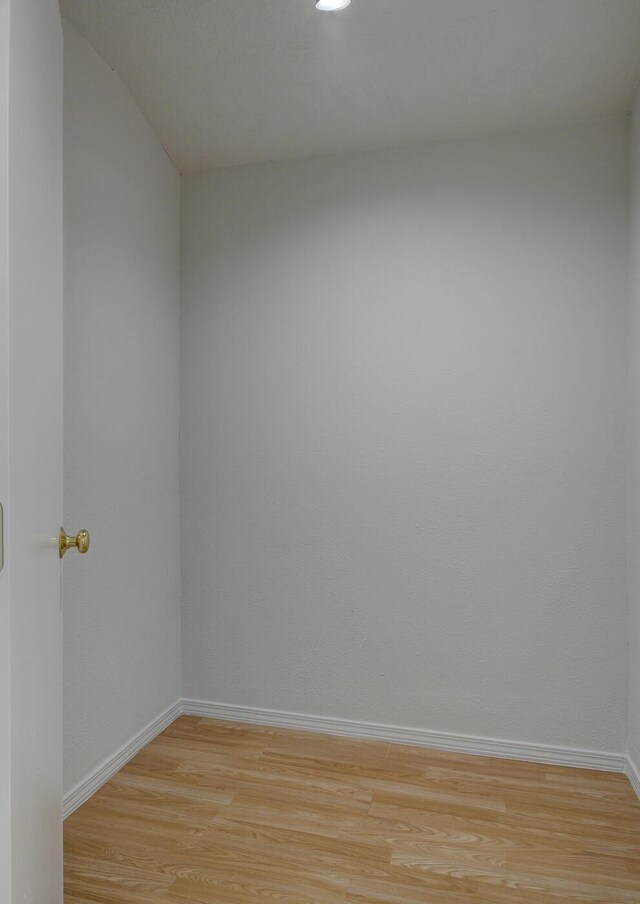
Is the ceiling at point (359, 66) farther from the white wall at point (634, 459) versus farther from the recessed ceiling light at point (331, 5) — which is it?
the white wall at point (634, 459)

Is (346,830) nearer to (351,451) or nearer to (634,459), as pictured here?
(351,451)

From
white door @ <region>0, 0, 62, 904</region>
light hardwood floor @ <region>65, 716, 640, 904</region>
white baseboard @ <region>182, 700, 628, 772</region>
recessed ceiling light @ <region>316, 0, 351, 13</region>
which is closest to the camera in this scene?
white door @ <region>0, 0, 62, 904</region>

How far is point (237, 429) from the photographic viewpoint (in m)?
2.75

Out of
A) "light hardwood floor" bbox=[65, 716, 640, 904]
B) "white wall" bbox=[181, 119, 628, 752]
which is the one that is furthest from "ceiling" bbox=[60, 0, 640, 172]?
"light hardwood floor" bbox=[65, 716, 640, 904]

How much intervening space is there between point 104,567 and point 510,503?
58.9 inches

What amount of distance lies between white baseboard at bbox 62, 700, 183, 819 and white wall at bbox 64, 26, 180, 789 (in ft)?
0.10

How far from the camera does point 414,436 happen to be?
2.54 meters

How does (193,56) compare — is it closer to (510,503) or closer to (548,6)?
(548,6)

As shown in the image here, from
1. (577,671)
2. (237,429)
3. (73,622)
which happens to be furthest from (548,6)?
(73,622)

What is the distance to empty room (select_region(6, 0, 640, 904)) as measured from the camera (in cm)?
197

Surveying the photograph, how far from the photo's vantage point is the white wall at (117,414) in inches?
82.1

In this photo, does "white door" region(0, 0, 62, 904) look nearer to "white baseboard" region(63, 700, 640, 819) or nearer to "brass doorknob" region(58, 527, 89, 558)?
"brass doorknob" region(58, 527, 89, 558)

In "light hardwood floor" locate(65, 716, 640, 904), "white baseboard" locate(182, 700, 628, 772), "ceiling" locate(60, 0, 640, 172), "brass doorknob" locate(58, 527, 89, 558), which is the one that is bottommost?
"light hardwood floor" locate(65, 716, 640, 904)

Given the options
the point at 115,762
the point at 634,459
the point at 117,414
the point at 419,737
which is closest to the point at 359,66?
the point at 117,414
